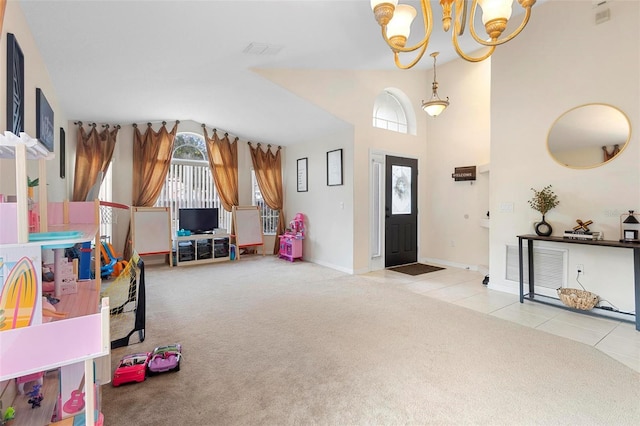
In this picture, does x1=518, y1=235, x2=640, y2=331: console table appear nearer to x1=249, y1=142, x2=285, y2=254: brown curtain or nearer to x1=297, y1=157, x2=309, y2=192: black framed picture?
x1=297, y1=157, x2=309, y2=192: black framed picture

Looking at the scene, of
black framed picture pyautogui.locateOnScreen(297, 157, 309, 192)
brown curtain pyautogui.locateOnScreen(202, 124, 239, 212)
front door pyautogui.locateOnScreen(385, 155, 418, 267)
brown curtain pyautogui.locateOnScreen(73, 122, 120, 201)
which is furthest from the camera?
brown curtain pyautogui.locateOnScreen(202, 124, 239, 212)

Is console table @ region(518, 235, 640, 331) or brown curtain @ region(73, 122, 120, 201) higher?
brown curtain @ region(73, 122, 120, 201)

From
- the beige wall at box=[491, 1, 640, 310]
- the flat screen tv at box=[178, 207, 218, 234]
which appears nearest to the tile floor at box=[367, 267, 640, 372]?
the beige wall at box=[491, 1, 640, 310]

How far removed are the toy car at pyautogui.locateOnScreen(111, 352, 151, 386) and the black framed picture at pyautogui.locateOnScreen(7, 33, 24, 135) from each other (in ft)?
5.27

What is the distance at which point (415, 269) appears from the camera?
5.44 m

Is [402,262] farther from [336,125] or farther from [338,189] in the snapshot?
[336,125]

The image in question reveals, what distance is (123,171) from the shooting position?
570 cm

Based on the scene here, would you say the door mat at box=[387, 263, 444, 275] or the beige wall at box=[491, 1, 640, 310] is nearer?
the beige wall at box=[491, 1, 640, 310]

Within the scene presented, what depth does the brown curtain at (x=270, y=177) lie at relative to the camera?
22.1ft

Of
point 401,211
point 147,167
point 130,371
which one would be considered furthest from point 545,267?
point 147,167

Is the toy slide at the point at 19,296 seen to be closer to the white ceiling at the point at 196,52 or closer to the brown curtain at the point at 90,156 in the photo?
the white ceiling at the point at 196,52

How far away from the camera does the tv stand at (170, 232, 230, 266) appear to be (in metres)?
5.79

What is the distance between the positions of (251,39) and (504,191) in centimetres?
364

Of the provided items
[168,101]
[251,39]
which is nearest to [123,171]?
[168,101]
